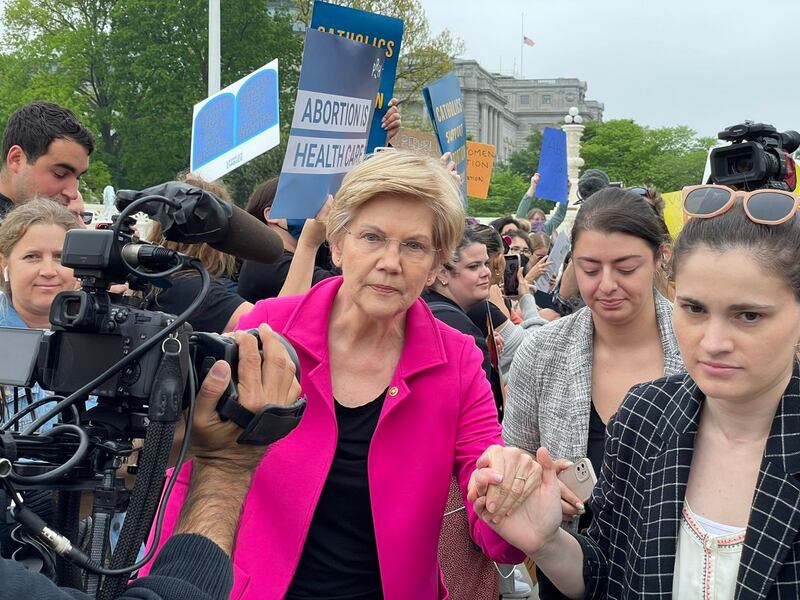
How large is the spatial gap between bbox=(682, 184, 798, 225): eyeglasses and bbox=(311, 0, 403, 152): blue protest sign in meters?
2.42

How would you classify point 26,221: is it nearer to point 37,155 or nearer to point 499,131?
point 37,155

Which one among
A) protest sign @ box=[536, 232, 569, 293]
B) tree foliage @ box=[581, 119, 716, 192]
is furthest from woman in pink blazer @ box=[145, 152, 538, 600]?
tree foliage @ box=[581, 119, 716, 192]

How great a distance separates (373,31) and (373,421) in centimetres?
255

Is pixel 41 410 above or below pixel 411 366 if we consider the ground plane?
below

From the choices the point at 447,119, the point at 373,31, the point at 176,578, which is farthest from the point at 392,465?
the point at 447,119

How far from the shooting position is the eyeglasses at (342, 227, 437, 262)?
8.86 ft

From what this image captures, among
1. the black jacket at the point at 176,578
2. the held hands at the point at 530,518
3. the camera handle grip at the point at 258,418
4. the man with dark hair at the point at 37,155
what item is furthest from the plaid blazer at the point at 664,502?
the man with dark hair at the point at 37,155

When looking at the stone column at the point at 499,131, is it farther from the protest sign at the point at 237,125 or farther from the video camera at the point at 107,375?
the video camera at the point at 107,375

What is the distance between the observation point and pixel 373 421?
8.59ft

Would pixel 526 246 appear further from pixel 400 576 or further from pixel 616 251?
pixel 400 576

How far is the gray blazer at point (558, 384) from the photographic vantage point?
329 cm

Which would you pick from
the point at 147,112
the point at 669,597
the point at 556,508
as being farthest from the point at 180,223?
the point at 147,112

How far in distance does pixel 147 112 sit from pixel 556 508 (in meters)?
35.4

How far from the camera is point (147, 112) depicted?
35.4 metres
